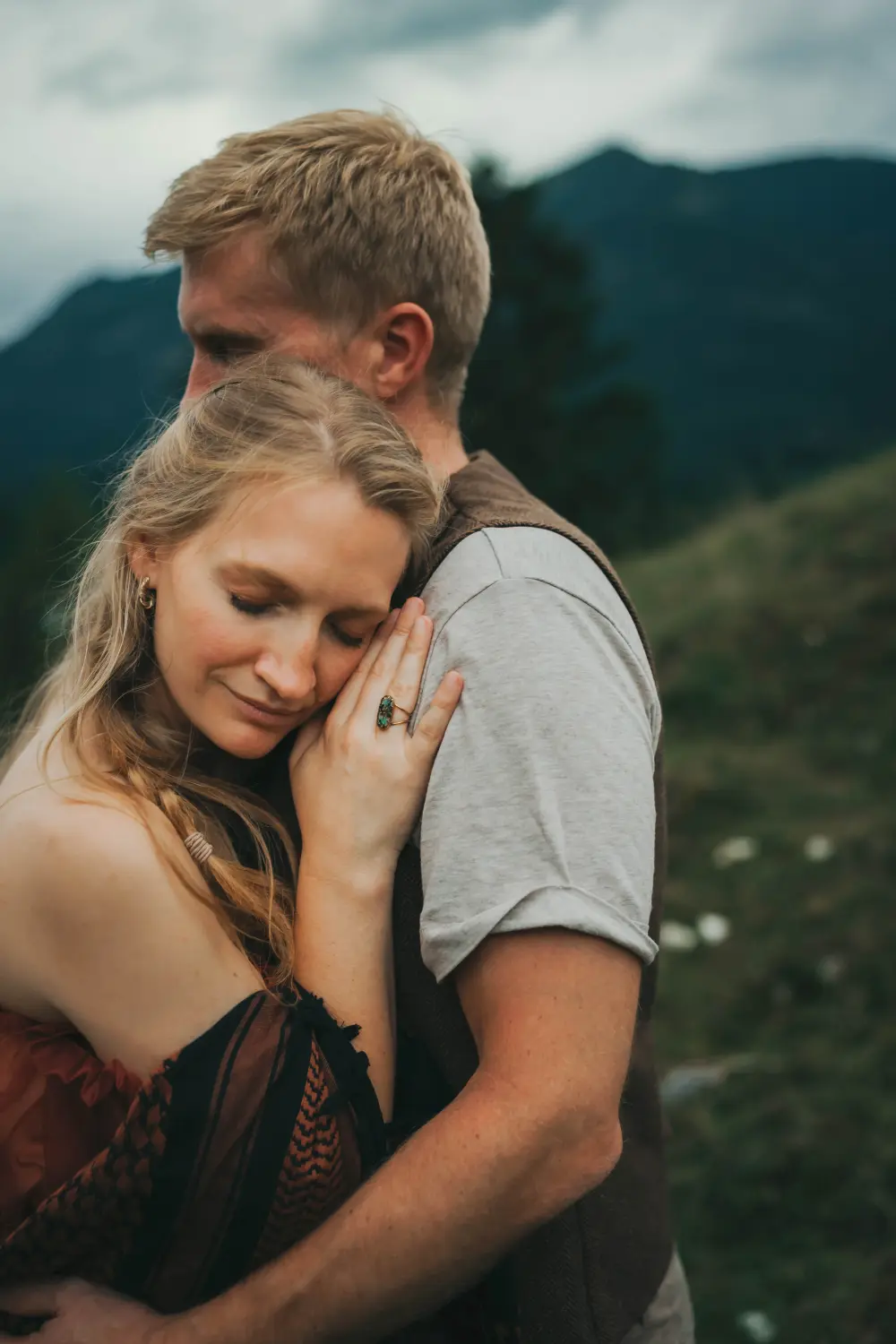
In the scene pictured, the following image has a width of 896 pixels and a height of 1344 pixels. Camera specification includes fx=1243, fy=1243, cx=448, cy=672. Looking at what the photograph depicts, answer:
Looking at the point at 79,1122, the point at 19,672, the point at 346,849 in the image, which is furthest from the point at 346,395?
the point at 19,672

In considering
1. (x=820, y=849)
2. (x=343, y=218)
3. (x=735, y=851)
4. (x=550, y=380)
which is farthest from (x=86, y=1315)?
(x=550, y=380)

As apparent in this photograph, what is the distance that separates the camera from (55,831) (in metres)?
1.73

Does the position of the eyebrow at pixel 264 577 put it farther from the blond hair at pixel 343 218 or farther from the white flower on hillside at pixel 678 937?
the white flower on hillside at pixel 678 937

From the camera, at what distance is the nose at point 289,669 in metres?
1.93

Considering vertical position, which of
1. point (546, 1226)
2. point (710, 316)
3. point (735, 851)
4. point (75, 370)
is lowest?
point (710, 316)

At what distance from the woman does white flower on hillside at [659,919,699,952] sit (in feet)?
12.3

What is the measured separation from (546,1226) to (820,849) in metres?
4.14

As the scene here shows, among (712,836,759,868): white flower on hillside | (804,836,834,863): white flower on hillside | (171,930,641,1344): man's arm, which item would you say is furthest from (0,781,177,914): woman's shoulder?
(712,836,759,868): white flower on hillside

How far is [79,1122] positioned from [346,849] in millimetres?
537

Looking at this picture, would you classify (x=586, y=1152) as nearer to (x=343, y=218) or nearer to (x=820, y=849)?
(x=343, y=218)

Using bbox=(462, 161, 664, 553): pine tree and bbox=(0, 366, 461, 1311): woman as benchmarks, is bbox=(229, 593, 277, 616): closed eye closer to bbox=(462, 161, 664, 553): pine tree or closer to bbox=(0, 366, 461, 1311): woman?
bbox=(0, 366, 461, 1311): woman

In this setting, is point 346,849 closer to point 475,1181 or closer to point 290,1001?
point 290,1001

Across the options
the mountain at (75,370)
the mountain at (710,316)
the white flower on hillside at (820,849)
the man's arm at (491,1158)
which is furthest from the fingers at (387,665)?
the mountain at (75,370)

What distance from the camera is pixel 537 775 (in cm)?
164
